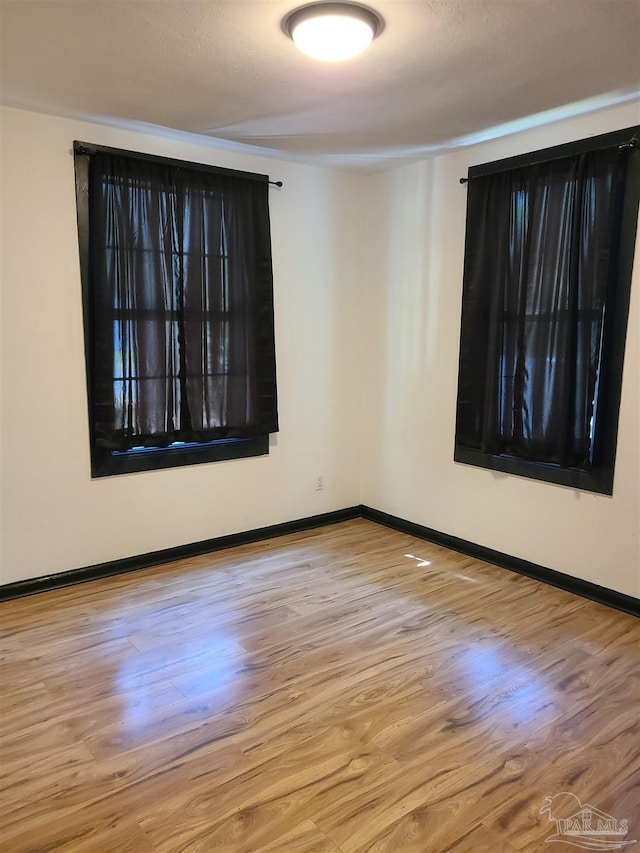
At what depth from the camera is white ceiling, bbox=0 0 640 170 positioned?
212 centimetres

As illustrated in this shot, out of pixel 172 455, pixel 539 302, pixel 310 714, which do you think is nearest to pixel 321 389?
pixel 172 455

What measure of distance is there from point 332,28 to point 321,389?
2.57 metres

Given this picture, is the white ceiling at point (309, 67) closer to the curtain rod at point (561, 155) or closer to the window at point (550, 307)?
the curtain rod at point (561, 155)

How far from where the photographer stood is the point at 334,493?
464cm

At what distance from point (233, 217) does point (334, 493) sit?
2.10m

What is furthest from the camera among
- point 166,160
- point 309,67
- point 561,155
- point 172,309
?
point 172,309

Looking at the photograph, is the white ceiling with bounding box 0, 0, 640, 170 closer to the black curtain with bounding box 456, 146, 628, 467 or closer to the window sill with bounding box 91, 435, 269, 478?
the black curtain with bounding box 456, 146, 628, 467

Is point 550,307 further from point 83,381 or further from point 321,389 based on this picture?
point 83,381

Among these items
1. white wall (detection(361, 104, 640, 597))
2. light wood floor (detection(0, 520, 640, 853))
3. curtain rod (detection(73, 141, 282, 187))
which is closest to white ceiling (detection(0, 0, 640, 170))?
curtain rod (detection(73, 141, 282, 187))

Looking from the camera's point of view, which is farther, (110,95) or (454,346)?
(454,346)

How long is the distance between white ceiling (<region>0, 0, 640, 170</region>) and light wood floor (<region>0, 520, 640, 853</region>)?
253 centimetres

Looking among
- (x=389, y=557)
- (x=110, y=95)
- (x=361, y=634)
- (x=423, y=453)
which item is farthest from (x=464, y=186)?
(x=361, y=634)

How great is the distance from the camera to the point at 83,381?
3.42m

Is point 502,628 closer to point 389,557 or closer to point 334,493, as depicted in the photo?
point 389,557
